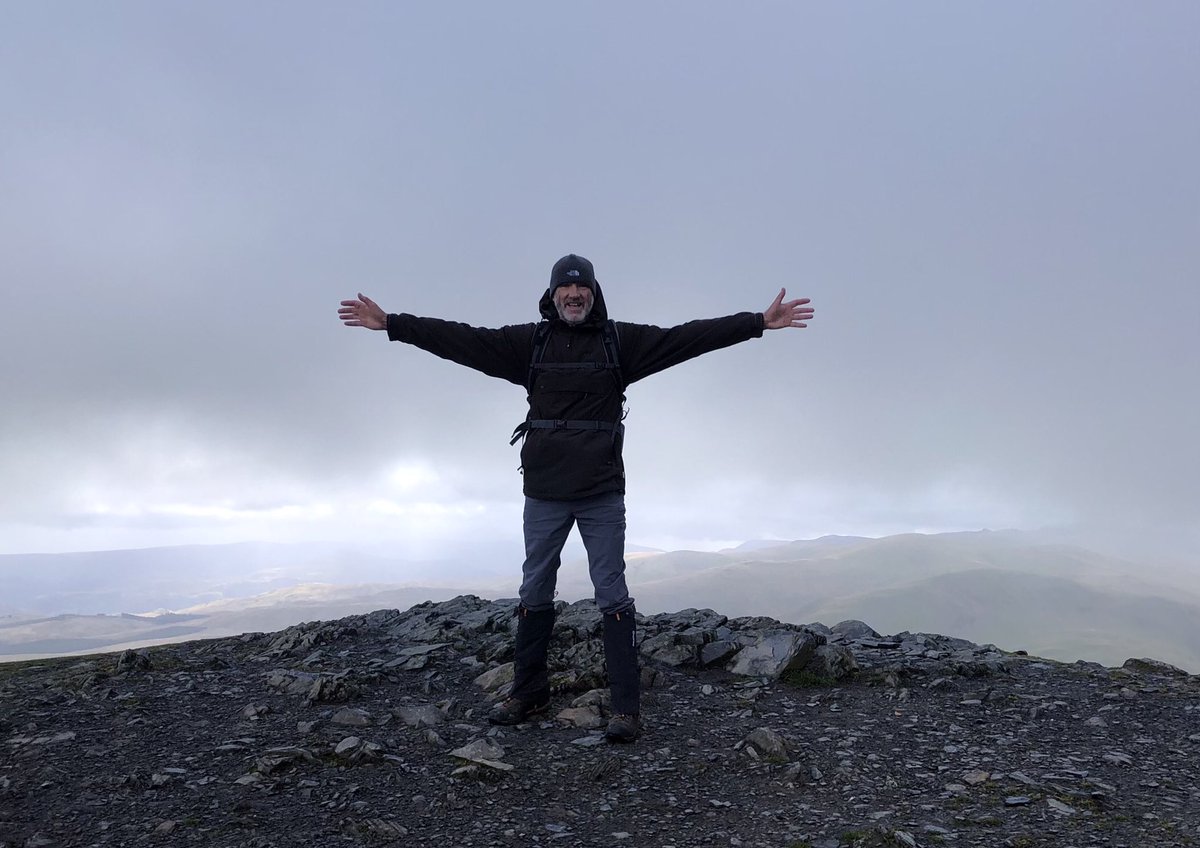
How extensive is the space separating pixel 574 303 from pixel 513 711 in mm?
4702

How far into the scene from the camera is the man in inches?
318

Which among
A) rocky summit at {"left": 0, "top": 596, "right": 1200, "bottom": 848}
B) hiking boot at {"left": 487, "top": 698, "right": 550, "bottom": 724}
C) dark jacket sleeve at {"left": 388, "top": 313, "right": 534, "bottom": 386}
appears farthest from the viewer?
dark jacket sleeve at {"left": 388, "top": 313, "right": 534, "bottom": 386}

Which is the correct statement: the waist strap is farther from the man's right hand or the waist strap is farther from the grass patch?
the grass patch

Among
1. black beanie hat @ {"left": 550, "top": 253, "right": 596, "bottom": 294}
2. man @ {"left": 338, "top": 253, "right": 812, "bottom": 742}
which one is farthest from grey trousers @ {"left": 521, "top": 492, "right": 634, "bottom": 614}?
black beanie hat @ {"left": 550, "top": 253, "right": 596, "bottom": 294}

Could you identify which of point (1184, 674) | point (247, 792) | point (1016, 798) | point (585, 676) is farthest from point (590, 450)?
point (1184, 674)

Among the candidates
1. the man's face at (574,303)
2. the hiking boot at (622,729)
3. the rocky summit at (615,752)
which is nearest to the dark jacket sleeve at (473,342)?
the man's face at (574,303)

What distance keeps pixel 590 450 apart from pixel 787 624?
611cm

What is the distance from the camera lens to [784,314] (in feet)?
28.4

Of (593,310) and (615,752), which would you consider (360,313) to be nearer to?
(593,310)

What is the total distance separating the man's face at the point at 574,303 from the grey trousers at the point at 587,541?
2025mm

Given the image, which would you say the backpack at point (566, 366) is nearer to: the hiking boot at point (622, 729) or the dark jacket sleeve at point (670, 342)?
the dark jacket sleeve at point (670, 342)

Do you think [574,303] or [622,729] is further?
[574,303]

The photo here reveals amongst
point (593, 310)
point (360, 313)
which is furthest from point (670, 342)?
point (360, 313)

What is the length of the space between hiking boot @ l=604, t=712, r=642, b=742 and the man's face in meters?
4.35
